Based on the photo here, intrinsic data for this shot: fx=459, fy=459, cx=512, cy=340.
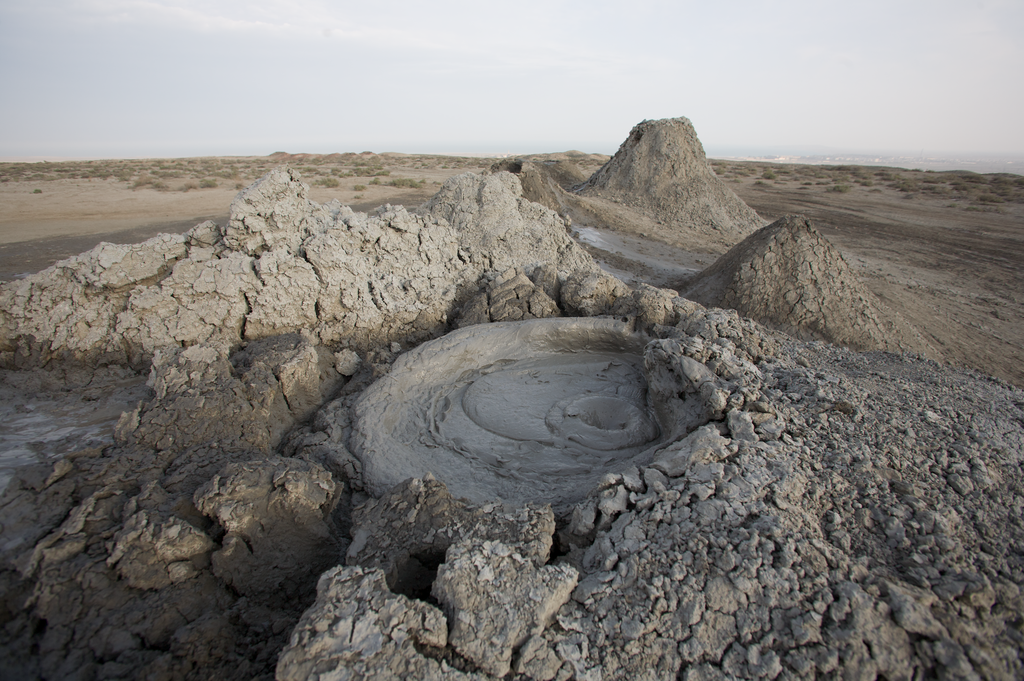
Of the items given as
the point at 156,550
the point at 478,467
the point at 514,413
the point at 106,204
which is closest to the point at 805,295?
the point at 514,413

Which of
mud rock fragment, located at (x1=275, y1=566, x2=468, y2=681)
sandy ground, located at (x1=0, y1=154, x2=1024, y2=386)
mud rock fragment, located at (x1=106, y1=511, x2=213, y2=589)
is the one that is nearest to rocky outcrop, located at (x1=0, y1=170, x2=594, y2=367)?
mud rock fragment, located at (x1=106, y1=511, x2=213, y2=589)

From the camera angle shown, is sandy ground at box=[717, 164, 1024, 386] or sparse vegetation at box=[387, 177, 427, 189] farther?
sparse vegetation at box=[387, 177, 427, 189]

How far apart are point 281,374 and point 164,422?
0.85m

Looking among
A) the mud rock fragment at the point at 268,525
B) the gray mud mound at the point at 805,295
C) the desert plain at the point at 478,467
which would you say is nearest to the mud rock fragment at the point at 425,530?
the desert plain at the point at 478,467

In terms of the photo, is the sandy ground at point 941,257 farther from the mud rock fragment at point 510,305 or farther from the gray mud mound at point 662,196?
the mud rock fragment at point 510,305

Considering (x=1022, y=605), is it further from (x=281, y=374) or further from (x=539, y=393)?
(x=281, y=374)

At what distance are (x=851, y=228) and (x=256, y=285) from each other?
47.0ft

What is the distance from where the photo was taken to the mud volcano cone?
11523mm

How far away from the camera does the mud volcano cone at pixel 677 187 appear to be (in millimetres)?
11523

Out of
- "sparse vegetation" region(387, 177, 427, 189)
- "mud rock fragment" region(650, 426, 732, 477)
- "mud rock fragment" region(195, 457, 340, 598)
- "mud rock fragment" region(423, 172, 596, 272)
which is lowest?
"mud rock fragment" region(195, 457, 340, 598)

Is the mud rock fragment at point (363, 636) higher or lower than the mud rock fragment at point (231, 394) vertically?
lower

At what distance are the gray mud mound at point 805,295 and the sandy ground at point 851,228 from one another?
0.87 meters

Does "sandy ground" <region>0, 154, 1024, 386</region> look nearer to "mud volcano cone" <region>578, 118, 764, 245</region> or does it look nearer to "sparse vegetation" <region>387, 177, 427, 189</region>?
"sparse vegetation" <region>387, 177, 427, 189</region>

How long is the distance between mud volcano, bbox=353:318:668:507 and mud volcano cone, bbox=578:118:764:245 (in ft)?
27.8
